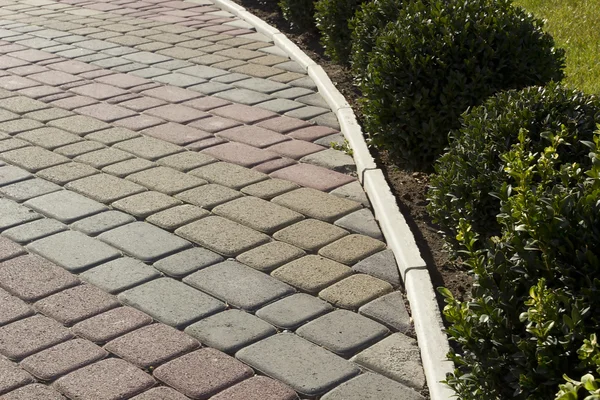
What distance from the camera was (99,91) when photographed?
7.56 meters

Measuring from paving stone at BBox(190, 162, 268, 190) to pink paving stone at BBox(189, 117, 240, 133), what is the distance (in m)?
0.74

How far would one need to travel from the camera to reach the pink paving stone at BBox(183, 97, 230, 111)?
23.4ft

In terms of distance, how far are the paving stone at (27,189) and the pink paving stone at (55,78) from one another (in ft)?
7.83

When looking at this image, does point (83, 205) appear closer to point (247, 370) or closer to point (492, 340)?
point (247, 370)

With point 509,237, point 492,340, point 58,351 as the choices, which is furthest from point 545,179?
point 58,351

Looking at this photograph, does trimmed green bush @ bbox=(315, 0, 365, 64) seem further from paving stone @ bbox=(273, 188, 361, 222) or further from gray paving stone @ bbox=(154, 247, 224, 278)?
gray paving stone @ bbox=(154, 247, 224, 278)

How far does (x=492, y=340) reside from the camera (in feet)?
9.12

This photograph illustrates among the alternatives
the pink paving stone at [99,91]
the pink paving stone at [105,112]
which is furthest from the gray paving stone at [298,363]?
the pink paving stone at [99,91]

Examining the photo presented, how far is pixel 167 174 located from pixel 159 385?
8.07 feet

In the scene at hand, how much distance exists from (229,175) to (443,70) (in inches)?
63.9

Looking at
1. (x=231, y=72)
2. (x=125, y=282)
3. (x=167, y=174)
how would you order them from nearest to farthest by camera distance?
(x=125, y=282) → (x=167, y=174) → (x=231, y=72)

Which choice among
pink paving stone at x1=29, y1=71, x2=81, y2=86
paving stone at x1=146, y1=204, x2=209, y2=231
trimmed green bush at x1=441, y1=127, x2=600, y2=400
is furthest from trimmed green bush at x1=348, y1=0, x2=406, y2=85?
trimmed green bush at x1=441, y1=127, x2=600, y2=400

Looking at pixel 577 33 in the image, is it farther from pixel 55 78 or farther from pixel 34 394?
pixel 34 394

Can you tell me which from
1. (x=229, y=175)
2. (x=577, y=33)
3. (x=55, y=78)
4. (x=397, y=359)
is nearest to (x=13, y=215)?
(x=229, y=175)
